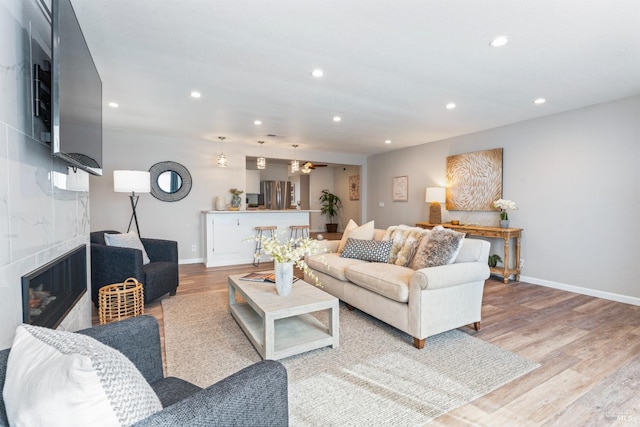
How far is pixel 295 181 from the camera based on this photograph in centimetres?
1065

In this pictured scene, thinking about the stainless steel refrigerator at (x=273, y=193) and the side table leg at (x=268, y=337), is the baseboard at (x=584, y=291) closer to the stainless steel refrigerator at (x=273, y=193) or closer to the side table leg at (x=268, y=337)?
the side table leg at (x=268, y=337)

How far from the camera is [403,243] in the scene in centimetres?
340

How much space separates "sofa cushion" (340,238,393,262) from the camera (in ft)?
11.1

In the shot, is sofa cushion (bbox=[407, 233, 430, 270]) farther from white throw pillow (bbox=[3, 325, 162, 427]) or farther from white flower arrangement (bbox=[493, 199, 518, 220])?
white throw pillow (bbox=[3, 325, 162, 427])

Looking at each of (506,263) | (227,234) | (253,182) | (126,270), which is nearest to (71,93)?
(126,270)

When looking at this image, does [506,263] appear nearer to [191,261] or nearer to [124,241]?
[124,241]

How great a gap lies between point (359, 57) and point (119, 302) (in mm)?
3005

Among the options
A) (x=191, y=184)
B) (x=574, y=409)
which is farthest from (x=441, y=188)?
(x=191, y=184)

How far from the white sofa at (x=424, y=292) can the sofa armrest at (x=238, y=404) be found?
5.46ft

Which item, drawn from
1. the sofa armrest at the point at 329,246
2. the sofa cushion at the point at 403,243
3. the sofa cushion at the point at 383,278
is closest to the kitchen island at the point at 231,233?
the sofa armrest at the point at 329,246

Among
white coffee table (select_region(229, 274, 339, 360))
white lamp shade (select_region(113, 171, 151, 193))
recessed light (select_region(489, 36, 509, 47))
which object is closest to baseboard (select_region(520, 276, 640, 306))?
recessed light (select_region(489, 36, 509, 47))

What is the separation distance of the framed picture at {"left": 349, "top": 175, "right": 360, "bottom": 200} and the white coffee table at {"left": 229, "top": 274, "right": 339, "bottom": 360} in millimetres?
6995

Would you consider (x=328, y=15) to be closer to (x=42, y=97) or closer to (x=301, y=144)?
(x=42, y=97)

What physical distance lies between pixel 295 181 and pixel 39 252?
9.28 metres
